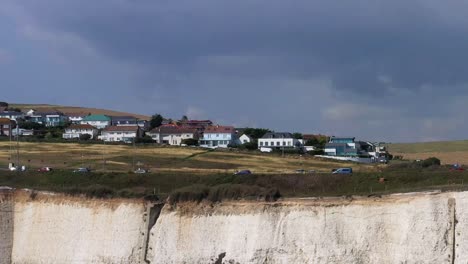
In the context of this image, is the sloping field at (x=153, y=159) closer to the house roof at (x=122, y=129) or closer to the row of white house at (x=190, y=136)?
the row of white house at (x=190, y=136)

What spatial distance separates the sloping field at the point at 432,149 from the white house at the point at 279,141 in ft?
57.6

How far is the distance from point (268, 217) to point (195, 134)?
9375cm

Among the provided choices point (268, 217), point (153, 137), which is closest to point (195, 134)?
point (153, 137)

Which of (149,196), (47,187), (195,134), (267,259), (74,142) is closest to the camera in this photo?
(267,259)

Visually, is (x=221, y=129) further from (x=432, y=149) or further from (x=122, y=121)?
(x=432, y=149)

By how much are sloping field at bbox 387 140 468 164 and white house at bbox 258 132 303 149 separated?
17548 mm

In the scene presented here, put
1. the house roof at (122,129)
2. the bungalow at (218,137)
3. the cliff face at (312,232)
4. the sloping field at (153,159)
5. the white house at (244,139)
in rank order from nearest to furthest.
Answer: the cliff face at (312,232), the sloping field at (153,159), the bungalow at (218,137), the white house at (244,139), the house roof at (122,129)

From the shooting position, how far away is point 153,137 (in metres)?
134

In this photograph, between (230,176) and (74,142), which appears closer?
(230,176)

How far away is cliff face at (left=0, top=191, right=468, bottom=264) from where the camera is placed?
35.3 meters

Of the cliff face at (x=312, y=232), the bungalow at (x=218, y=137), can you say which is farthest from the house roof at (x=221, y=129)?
the cliff face at (x=312, y=232)

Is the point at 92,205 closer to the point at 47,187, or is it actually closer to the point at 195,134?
the point at 47,187

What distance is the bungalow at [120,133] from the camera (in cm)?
13425

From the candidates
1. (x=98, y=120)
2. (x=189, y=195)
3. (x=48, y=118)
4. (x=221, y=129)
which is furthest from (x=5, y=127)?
(x=189, y=195)
